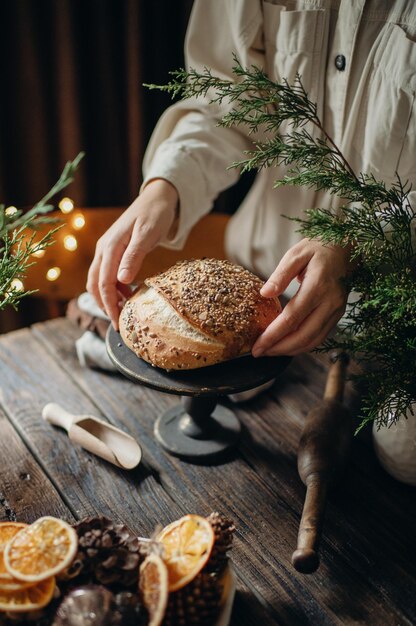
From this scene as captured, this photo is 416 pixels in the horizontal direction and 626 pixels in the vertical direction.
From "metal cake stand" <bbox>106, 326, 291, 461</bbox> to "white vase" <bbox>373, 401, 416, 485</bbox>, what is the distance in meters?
0.27

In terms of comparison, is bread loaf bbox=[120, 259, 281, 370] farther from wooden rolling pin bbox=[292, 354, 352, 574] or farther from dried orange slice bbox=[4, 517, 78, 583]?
dried orange slice bbox=[4, 517, 78, 583]

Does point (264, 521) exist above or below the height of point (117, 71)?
below

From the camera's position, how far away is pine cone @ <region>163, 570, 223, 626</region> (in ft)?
2.64

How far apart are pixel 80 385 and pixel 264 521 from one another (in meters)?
0.61

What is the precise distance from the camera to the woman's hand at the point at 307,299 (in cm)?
111

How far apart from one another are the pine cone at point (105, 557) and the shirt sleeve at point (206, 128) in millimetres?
806

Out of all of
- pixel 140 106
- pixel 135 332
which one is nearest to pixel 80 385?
pixel 135 332

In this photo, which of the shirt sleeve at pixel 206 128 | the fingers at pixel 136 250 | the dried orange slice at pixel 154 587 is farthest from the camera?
the shirt sleeve at pixel 206 128

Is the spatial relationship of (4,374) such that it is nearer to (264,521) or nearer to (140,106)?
(264,521)

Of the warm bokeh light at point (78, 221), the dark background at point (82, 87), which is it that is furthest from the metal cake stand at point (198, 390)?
the dark background at point (82, 87)

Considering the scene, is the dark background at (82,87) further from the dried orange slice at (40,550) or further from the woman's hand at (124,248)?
the dried orange slice at (40,550)

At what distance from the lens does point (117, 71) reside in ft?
7.67

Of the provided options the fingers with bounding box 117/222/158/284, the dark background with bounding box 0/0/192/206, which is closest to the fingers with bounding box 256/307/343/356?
the fingers with bounding box 117/222/158/284

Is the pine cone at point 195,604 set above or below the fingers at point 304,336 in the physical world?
below
